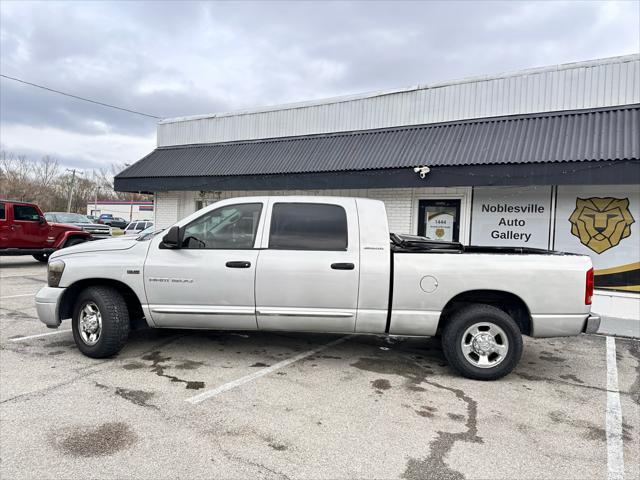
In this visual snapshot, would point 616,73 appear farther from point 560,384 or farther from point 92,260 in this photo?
point 92,260

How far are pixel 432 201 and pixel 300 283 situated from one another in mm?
6296

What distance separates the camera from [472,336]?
4594mm

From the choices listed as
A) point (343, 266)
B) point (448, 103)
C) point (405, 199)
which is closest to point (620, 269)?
point (405, 199)

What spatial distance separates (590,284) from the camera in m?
4.50

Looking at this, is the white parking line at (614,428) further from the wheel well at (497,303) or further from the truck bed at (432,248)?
the truck bed at (432,248)

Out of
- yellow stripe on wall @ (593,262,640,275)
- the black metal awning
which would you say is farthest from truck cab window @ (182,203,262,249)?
yellow stripe on wall @ (593,262,640,275)

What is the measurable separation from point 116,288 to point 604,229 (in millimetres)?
8548

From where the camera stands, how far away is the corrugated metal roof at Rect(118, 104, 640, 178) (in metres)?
7.82

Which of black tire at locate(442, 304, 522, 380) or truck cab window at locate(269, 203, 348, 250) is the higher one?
truck cab window at locate(269, 203, 348, 250)

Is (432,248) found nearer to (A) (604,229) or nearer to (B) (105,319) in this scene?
(B) (105,319)

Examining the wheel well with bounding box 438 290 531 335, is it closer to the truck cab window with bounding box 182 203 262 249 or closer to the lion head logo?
the truck cab window with bounding box 182 203 262 249

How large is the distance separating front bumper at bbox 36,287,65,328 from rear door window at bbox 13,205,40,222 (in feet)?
33.5

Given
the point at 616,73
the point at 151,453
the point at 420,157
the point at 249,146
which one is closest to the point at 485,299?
the point at 151,453

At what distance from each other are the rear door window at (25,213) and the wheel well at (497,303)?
13552 mm
